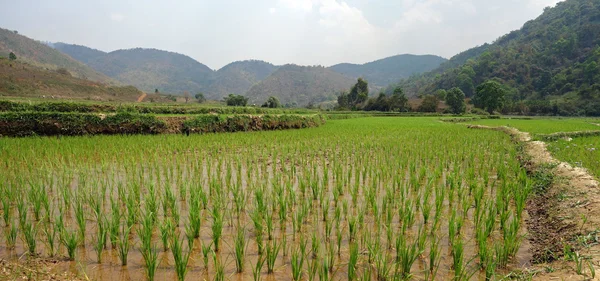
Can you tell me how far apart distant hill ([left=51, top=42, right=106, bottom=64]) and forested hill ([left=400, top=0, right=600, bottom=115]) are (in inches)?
5898

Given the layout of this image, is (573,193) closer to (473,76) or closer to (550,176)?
(550,176)

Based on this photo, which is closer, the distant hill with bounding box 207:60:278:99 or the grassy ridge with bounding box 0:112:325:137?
the grassy ridge with bounding box 0:112:325:137

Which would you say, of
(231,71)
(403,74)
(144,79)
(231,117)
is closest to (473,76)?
(231,117)

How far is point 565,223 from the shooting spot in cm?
328

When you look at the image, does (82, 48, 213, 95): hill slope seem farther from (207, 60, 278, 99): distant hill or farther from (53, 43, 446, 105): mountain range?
(207, 60, 278, 99): distant hill

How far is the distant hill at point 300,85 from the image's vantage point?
347 ft

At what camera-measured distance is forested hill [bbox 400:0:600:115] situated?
1790 inches

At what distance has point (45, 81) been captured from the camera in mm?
42000

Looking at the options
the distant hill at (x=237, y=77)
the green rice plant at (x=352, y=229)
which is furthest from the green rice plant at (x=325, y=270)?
the distant hill at (x=237, y=77)

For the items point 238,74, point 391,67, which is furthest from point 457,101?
point 391,67

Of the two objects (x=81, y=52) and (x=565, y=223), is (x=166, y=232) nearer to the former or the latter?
(x=565, y=223)

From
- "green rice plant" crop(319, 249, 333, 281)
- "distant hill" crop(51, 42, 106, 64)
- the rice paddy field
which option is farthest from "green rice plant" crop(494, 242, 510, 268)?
"distant hill" crop(51, 42, 106, 64)

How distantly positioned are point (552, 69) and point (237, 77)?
375 feet

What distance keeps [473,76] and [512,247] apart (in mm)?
79410
